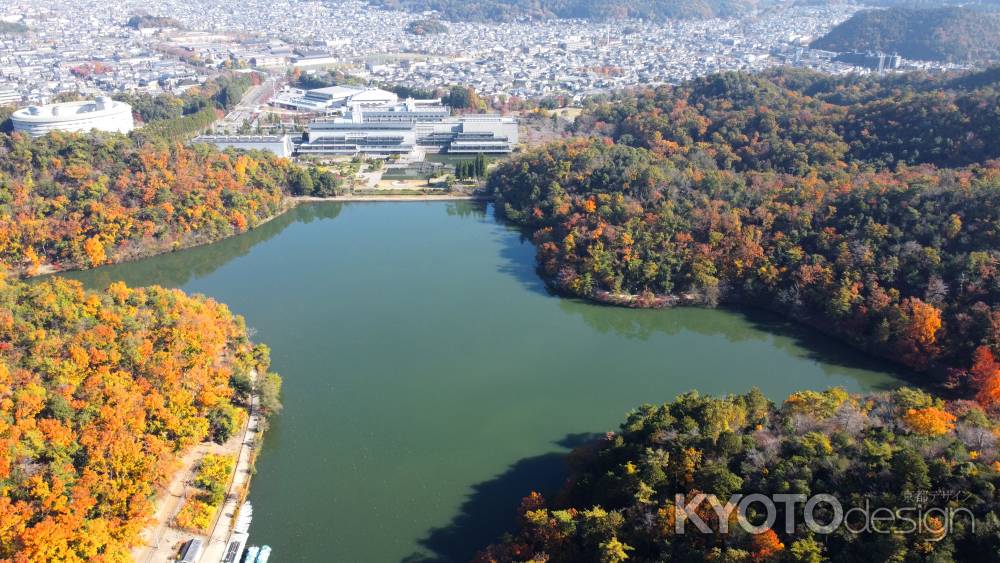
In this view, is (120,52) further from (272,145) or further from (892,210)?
(892,210)

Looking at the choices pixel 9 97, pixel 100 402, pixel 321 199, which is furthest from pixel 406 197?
pixel 9 97

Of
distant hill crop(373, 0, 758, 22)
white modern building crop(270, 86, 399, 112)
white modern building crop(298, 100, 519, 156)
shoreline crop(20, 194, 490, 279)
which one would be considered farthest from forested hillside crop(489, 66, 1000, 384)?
distant hill crop(373, 0, 758, 22)

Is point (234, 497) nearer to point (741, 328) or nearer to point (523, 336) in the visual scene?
point (523, 336)

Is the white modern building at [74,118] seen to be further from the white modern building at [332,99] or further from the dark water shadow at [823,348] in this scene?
the dark water shadow at [823,348]

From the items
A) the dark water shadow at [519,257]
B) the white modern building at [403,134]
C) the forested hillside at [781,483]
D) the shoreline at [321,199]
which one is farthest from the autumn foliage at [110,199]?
the forested hillside at [781,483]

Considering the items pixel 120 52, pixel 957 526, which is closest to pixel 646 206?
pixel 957 526

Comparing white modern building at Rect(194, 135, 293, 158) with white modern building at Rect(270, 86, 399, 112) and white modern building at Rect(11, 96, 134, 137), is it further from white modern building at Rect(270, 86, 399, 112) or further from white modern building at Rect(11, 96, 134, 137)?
white modern building at Rect(270, 86, 399, 112)
